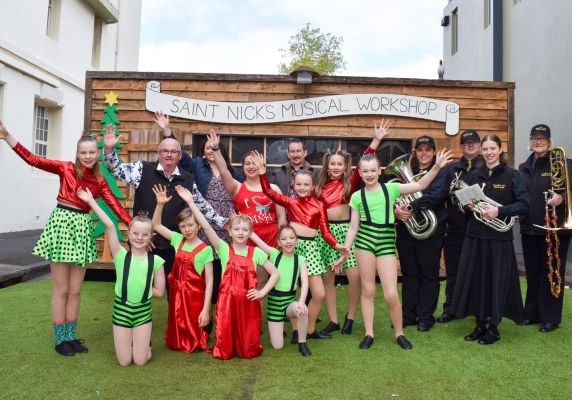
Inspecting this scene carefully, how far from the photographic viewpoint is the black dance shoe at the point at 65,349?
3619 mm

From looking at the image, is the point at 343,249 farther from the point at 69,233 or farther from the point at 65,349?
the point at 65,349

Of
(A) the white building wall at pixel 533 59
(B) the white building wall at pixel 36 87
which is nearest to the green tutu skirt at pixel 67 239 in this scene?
(B) the white building wall at pixel 36 87

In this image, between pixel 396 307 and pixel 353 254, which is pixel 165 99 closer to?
pixel 353 254

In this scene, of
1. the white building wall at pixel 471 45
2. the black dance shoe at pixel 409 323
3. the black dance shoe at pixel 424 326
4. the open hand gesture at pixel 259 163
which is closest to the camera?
the open hand gesture at pixel 259 163

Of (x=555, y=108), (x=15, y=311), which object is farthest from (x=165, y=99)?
(x=555, y=108)

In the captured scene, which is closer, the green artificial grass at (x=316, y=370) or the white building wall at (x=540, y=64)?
the green artificial grass at (x=316, y=370)

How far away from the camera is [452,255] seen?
15.9ft

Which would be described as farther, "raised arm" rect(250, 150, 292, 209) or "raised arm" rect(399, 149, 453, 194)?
"raised arm" rect(250, 150, 292, 209)

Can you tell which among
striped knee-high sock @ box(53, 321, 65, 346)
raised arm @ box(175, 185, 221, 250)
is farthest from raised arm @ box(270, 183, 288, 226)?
striped knee-high sock @ box(53, 321, 65, 346)

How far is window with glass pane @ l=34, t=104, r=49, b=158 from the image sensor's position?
1261 cm

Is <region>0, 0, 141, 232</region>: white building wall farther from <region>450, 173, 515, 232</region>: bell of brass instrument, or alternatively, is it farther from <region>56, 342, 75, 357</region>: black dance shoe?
<region>450, 173, 515, 232</region>: bell of brass instrument

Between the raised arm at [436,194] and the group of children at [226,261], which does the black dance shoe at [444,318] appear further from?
the raised arm at [436,194]

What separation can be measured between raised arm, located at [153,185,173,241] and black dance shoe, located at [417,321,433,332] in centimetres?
243

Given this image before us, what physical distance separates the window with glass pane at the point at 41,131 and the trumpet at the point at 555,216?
12.2 meters
